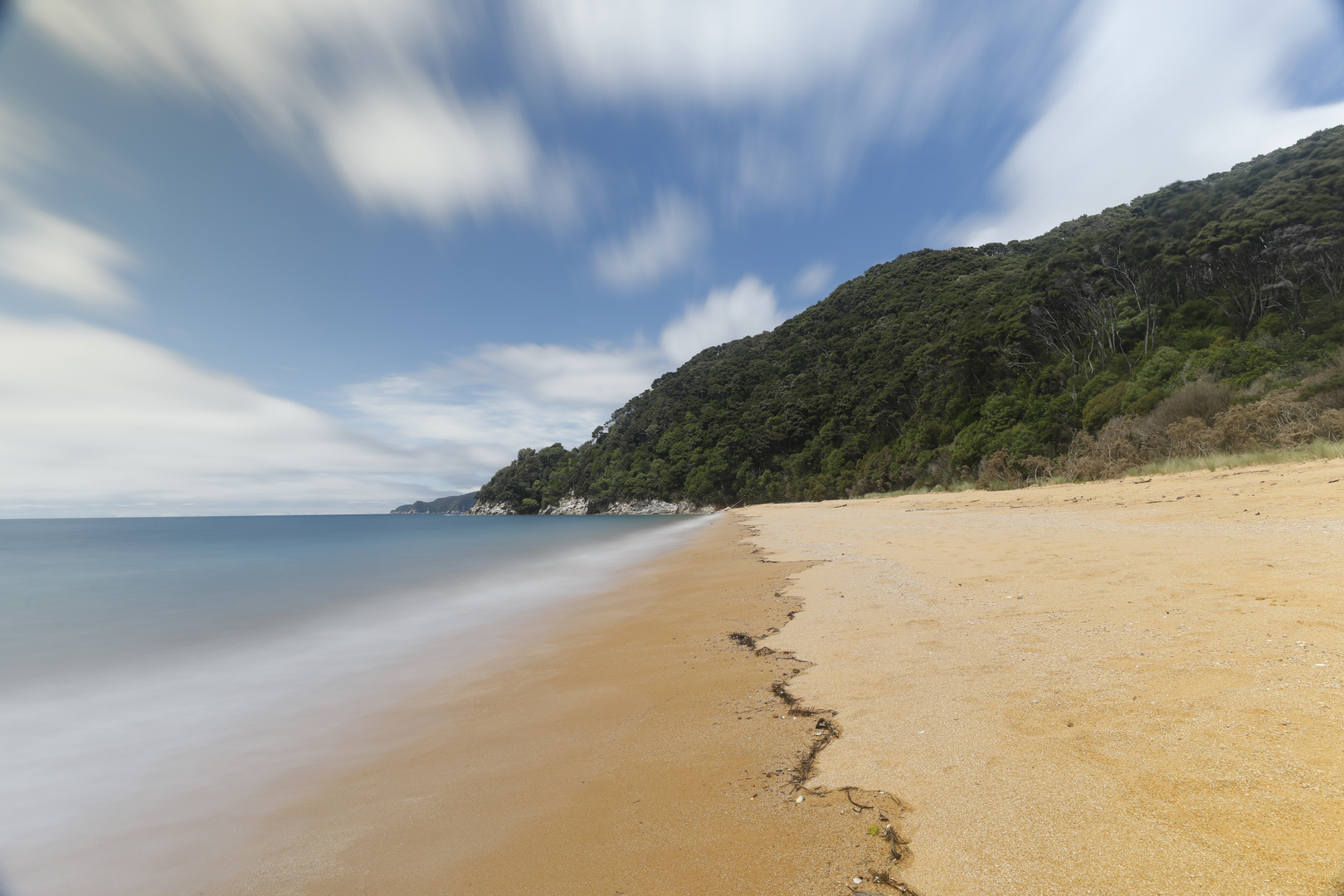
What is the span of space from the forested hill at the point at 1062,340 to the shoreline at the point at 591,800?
2736 cm

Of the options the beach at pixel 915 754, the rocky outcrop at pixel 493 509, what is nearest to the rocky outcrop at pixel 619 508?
the rocky outcrop at pixel 493 509

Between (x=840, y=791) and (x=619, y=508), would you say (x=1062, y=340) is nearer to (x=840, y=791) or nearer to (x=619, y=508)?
(x=840, y=791)

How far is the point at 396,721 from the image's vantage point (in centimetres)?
423

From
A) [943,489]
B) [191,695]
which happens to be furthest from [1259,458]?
[943,489]

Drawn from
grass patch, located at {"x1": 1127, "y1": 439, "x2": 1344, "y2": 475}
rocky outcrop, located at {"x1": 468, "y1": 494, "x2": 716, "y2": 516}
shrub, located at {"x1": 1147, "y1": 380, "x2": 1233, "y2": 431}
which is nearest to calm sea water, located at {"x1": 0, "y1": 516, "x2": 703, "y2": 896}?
grass patch, located at {"x1": 1127, "y1": 439, "x2": 1344, "y2": 475}

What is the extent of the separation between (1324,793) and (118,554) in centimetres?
4438

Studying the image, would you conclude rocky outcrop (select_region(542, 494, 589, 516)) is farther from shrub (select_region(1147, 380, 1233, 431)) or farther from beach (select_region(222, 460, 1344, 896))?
beach (select_region(222, 460, 1344, 896))

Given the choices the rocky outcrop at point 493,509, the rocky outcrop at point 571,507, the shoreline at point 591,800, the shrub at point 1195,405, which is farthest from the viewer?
the rocky outcrop at point 493,509

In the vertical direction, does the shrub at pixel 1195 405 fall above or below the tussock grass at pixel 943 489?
above

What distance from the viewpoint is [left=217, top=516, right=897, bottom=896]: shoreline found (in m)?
2.02

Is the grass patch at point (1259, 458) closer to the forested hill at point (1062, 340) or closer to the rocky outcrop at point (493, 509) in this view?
the forested hill at point (1062, 340)

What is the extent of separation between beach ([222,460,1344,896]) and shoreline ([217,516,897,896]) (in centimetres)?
1

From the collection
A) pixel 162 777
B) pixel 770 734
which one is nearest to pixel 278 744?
pixel 162 777

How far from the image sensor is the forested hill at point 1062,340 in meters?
25.3
